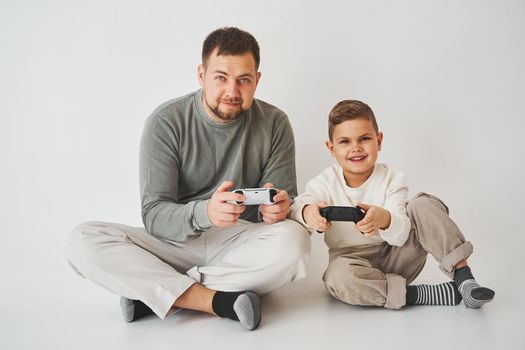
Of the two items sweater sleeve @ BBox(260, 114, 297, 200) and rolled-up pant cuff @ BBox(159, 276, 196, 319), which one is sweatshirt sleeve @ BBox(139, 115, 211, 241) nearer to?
rolled-up pant cuff @ BBox(159, 276, 196, 319)

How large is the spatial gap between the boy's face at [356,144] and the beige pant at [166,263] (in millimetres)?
294

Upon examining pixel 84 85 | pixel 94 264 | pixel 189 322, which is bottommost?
pixel 189 322

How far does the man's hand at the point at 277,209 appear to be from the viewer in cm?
181

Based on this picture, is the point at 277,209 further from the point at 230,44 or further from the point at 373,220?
the point at 230,44

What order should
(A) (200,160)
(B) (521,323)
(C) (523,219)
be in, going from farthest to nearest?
(C) (523,219) → (A) (200,160) → (B) (521,323)

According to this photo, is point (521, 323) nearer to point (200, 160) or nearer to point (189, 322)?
A: point (189, 322)

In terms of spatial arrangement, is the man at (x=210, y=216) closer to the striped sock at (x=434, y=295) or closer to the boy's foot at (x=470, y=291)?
the striped sock at (x=434, y=295)

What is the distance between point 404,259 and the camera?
6.40 feet

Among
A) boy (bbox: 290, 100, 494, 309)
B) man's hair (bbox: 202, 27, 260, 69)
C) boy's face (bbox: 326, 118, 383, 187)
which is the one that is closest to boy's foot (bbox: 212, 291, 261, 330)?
boy (bbox: 290, 100, 494, 309)

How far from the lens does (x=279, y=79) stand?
2633mm

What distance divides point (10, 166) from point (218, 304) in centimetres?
Result: 146

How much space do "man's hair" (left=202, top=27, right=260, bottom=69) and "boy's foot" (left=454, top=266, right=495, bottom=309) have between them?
969 mm

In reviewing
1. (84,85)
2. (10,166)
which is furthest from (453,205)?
(10,166)

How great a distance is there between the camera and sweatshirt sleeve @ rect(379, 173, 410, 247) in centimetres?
183
